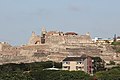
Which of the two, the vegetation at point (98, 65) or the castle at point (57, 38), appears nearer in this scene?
the vegetation at point (98, 65)

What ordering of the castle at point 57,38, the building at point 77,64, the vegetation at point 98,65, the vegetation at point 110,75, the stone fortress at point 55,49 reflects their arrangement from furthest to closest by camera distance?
the castle at point 57,38 < the stone fortress at point 55,49 < the building at point 77,64 < the vegetation at point 98,65 < the vegetation at point 110,75

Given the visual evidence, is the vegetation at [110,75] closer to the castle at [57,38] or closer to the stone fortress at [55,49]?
the stone fortress at [55,49]

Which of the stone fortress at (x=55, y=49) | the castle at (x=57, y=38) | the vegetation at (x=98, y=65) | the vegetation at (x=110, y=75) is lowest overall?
the vegetation at (x=110, y=75)

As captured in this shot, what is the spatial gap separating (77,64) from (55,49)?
8143 millimetres

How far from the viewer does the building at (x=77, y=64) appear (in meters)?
70.0

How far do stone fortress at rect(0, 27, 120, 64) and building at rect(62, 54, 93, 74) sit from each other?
187 inches

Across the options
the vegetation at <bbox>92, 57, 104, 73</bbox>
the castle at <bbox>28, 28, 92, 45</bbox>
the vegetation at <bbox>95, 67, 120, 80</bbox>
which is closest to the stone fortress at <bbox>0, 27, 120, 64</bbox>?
the castle at <bbox>28, 28, 92, 45</bbox>

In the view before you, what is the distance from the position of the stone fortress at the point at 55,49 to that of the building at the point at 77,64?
15.6ft

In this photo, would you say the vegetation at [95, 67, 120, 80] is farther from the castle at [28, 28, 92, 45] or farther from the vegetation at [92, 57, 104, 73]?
the castle at [28, 28, 92, 45]

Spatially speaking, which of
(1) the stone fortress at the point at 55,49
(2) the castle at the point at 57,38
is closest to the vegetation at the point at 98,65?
(1) the stone fortress at the point at 55,49

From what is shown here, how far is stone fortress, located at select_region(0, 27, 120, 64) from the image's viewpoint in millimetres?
76875

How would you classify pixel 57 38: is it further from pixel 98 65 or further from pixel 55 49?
pixel 98 65

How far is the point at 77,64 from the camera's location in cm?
7056

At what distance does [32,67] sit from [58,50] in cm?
935
